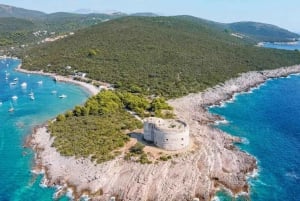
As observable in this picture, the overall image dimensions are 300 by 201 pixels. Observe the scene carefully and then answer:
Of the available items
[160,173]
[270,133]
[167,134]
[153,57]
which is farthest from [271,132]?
[153,57]

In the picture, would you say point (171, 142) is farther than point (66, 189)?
Yes

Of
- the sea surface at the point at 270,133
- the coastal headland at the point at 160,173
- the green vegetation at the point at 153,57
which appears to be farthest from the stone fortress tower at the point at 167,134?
the green vegetation at the point at 153,57

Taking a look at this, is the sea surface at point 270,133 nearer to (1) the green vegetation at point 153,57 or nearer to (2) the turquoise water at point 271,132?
(2) the turquoise water at point 271,132

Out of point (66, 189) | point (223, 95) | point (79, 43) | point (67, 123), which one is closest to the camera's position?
point (66, 189)

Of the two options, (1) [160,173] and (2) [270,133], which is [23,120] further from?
(2) [270,133]

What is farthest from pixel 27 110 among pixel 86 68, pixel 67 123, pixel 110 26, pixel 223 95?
pixel 110 26

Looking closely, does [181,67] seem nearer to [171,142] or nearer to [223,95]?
[223,95]
